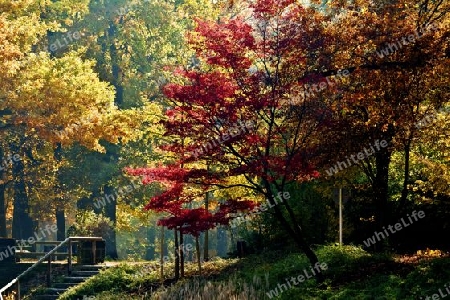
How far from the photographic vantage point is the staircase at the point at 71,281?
56.2 feet

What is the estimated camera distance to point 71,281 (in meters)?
18.1

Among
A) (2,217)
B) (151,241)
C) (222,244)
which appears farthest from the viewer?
(151,241)

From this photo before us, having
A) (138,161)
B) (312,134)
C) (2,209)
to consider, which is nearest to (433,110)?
(312,134)

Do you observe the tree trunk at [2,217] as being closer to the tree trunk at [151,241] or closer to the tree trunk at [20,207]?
the tree trunk at [20,207]

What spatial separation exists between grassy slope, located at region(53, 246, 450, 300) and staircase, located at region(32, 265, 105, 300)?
98 cm

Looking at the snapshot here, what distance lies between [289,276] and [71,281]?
767 cm

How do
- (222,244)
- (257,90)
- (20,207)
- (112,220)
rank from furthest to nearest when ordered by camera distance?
(222,244), (20,207), (112,220), (257,90)

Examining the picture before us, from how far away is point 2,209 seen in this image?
2672cm

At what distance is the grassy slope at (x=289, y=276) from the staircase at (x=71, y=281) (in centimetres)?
98

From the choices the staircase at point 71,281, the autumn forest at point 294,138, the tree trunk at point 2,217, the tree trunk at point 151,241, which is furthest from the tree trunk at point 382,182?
the tree trunk at point 151,241

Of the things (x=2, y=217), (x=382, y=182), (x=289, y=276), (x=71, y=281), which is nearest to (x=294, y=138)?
(x=382, y=182)

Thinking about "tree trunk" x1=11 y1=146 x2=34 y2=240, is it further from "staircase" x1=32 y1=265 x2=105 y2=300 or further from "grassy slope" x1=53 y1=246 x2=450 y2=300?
"grassy slope" x1=53 y1=246 x2=450 y2=300

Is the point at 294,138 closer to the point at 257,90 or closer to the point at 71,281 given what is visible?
the point at 257,90

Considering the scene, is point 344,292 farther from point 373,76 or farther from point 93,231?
point 93,231
